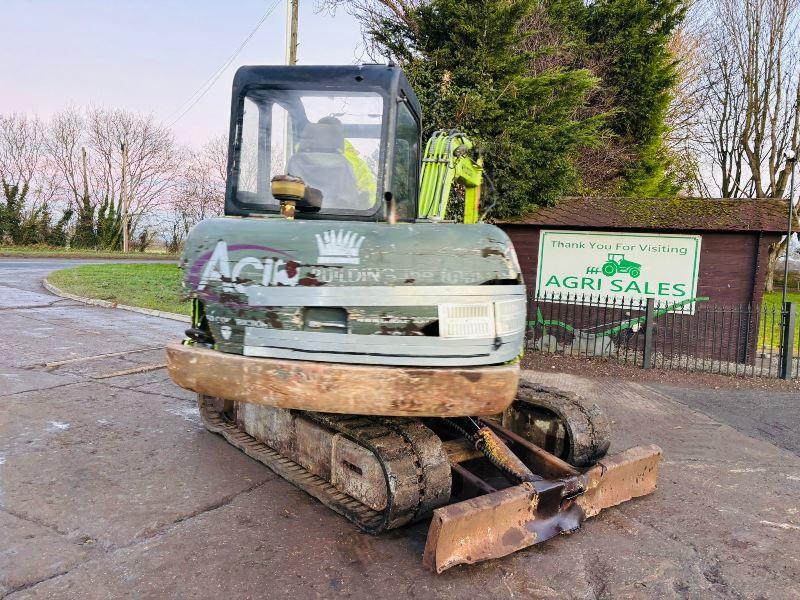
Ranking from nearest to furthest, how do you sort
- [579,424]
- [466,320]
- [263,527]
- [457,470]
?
1. [466,320]
2. [263,527]
3. [457,470]
4. [579,424]

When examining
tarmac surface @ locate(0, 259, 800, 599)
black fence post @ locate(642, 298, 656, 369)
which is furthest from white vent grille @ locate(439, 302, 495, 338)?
black fence post @ locate(642, 298, 656, 369)

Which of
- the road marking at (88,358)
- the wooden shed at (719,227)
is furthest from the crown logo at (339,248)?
the wooden shed at (719,227)

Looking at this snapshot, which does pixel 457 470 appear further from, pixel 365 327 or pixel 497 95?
pixel 497 95

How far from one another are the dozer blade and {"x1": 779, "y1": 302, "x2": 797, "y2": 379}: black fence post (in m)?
6.85

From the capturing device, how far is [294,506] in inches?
154

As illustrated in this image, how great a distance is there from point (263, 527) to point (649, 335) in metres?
8.27

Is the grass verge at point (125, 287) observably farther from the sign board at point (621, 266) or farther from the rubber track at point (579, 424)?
the rubber track at point (579, 424)

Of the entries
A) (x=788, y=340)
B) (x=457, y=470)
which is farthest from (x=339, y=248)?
(x=788, y=340)

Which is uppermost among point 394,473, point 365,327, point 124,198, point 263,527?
point 124,198

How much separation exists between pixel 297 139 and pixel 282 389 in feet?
5.96

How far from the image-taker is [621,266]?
1111 centimetres

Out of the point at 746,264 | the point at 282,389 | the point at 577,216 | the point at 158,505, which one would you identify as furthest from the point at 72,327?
the point at 746,264

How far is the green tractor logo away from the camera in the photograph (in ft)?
36.1

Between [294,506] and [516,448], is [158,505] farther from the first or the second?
[516,448]
